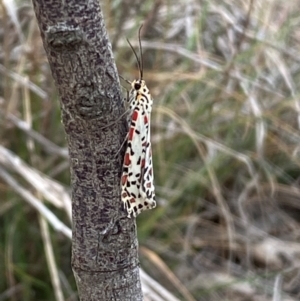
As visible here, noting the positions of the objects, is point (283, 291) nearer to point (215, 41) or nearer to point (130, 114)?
point (215, 41)

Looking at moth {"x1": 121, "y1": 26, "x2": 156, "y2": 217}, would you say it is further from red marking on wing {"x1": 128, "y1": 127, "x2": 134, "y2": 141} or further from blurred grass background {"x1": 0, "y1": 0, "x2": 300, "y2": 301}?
blurred grass background {"x1": 0, "y1": 0, "x2": 300, "y2": 301}

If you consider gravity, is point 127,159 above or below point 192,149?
above

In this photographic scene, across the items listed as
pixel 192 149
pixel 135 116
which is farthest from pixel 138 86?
pixel 192 149

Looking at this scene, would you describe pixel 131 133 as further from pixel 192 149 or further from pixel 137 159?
pixel 192 149

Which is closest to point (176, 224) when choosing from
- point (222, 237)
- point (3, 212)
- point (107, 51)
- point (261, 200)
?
point (222, 237)

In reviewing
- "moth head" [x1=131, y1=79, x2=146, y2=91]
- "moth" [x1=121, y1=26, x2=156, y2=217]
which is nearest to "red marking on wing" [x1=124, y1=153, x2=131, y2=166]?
"moth" [x1=121, y1=26, x2=156, y2=217]

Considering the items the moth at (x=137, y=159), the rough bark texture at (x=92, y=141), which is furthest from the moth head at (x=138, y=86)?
the rough bark texture at (x=92, y=141)
